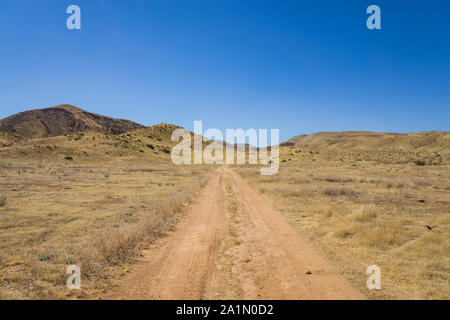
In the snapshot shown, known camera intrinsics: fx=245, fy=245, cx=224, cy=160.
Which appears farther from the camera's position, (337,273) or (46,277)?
(337,273)

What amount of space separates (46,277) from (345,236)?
30.5 ft

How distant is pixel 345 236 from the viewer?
9.14 m

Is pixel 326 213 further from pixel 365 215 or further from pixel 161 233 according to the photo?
pixel 161 233

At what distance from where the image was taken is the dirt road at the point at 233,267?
16.8ft

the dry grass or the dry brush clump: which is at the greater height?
the dry brush clump

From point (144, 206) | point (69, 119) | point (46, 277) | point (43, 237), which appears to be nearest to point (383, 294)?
point (46, 277)

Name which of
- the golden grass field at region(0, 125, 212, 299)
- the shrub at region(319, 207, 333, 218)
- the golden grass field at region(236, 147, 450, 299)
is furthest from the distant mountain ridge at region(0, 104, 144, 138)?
the shrub at region(319, 207, 333, 218)

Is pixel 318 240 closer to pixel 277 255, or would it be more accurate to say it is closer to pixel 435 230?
pixel 277 255

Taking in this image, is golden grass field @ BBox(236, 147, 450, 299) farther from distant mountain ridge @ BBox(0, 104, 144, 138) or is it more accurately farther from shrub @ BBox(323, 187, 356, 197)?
distant mountain ridge @ BBox(0, 104, 144, 138)

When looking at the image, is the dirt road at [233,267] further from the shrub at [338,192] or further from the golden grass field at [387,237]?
the shrub at [338,192]

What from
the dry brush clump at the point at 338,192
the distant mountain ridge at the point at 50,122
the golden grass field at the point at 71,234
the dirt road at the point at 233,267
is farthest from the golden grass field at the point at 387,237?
the distant mountain ridge at the point at 50,122

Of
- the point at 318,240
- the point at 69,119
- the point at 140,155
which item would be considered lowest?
the point at 318,240

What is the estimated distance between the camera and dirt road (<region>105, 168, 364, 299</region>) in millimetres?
5117
